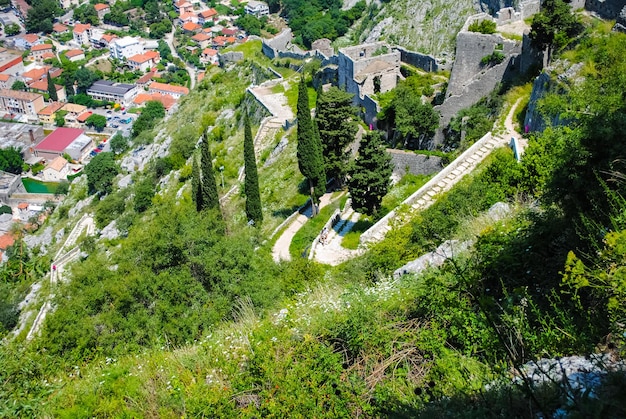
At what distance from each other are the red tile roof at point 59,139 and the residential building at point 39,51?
120 ft

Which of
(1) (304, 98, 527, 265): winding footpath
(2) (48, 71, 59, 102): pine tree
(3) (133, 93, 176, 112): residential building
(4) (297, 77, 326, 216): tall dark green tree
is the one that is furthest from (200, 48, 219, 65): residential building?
(1) (304, 98, 527, 265): winding footpath

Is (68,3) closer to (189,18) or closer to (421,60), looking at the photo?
(189,18)

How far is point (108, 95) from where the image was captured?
Result: 106 meters

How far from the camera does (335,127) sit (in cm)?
2405

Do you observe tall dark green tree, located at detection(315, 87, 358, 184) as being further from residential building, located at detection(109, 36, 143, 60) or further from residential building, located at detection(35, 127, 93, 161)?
residential building, located at detection(109, 36, 143, 60)

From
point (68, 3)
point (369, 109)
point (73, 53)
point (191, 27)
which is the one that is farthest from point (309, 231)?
point (68, 3)

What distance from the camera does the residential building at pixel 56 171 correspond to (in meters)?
85.7

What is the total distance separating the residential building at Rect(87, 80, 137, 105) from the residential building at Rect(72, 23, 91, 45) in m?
25.7

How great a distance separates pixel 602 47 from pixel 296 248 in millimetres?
13114

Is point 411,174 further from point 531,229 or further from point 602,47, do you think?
point 531,229

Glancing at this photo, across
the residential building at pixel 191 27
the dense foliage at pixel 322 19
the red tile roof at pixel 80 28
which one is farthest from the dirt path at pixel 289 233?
the red tile roof at pixel 80 28

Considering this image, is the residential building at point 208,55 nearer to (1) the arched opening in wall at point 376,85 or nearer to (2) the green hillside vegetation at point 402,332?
(1) the arched opening in wall at point 376,85

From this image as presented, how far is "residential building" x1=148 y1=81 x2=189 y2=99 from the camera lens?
335 feet

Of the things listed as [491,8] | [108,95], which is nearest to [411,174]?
[491,8]
